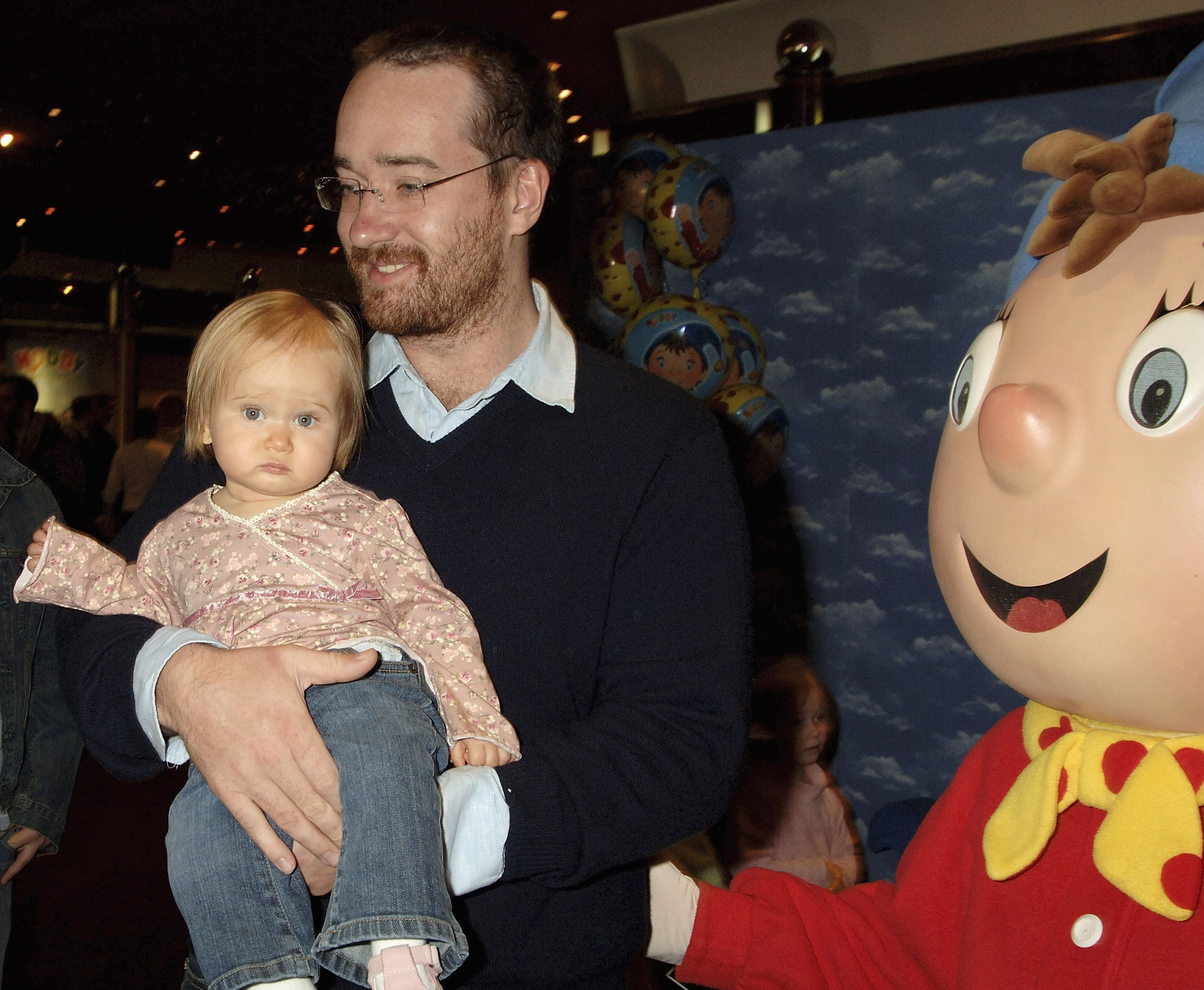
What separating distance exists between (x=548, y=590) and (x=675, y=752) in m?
0.27

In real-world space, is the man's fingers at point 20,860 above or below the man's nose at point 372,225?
below

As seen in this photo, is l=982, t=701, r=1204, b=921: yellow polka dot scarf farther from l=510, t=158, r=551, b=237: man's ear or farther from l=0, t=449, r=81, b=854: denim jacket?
l=0, t=449, r=81, b=854: denim jacket

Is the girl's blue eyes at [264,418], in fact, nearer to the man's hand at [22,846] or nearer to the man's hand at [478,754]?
the man's hand at [478,754]

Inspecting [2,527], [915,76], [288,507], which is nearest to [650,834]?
[288,507]

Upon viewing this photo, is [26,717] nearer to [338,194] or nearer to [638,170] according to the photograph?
[338,194]

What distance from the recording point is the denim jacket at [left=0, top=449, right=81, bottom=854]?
192 cm

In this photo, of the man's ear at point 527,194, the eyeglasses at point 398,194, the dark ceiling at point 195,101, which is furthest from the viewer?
the dark ceiling at point 195,101

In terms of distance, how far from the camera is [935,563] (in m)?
1.42

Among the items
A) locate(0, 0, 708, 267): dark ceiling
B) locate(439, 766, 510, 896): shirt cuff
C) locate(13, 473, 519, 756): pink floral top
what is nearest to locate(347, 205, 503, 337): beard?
locate(13, 473, 519, 756): pink floral top

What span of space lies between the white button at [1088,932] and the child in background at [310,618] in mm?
673

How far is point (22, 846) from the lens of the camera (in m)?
1.97

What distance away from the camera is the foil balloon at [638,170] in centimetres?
386

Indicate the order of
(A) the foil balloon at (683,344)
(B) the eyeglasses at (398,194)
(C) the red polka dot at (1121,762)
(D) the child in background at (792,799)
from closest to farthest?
1. (C) the red polka dot at (1121,762)
2. (B) the eyeglasses at (398,194)
3. (D) the child in background at (792,799)
4. (A) the foil balloon at (683,344)

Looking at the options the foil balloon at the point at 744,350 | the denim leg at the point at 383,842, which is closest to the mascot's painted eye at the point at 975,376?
the denim leg at the point at 383,842
